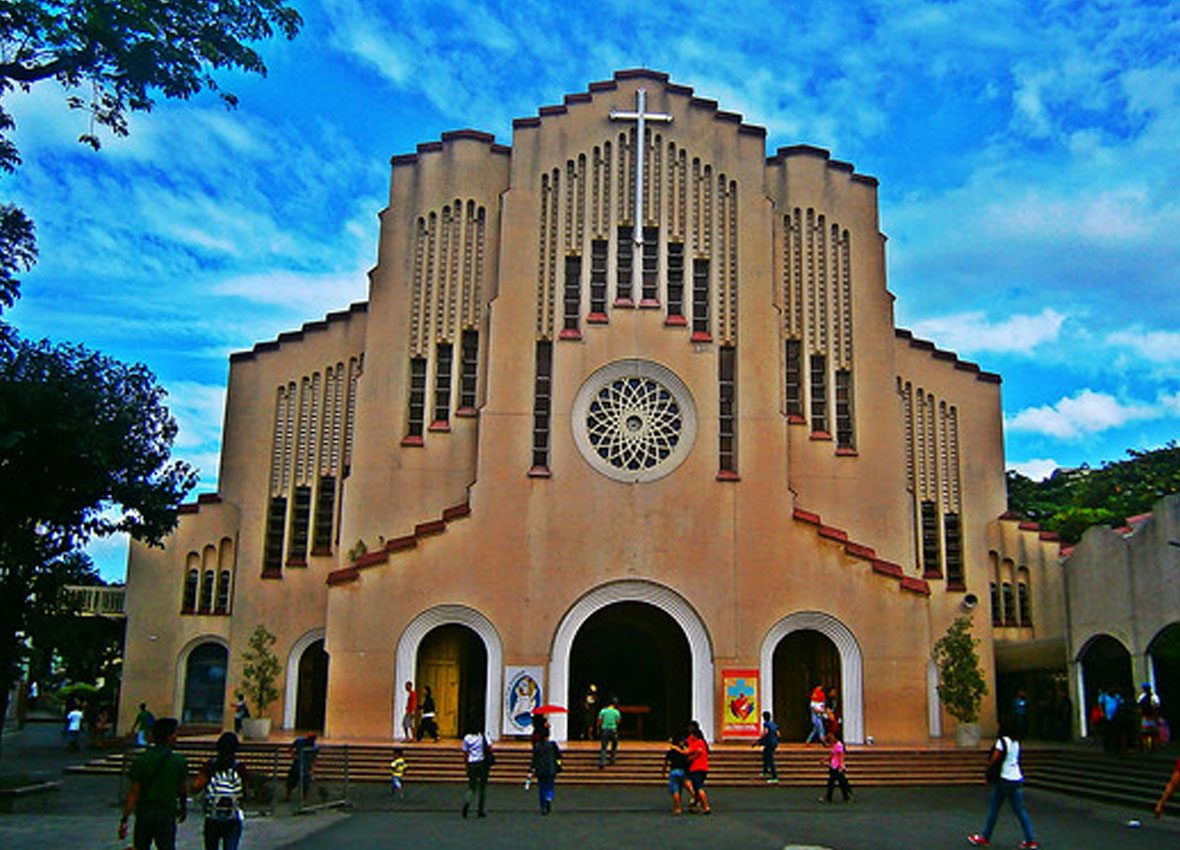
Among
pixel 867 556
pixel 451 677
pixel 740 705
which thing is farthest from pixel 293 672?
pixel 867 556

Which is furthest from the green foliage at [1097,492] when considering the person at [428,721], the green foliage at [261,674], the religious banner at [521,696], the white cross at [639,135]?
the green foliage at [261,674]

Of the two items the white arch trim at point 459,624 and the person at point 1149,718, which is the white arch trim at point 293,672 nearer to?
the white arch trim at point 459,624

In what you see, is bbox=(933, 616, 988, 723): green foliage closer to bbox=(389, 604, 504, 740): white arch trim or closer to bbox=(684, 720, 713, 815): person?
bbox=(684, 720, 713, 815): person

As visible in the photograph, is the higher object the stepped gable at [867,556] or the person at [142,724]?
the stepped gable at [867,556]

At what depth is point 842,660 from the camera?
2730 centimetres

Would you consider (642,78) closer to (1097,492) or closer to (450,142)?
(450,142)

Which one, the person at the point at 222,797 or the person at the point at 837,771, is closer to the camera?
the person at the point at 222,797

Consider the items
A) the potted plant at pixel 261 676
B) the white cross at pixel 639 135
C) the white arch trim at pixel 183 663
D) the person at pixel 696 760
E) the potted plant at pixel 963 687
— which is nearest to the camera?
the person at pixel 696 760

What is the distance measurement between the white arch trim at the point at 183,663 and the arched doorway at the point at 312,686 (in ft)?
9.04

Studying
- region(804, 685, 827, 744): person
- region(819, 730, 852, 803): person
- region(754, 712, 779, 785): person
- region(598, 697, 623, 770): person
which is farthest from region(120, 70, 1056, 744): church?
region(819, 730, 852, 803): person

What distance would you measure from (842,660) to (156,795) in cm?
2023

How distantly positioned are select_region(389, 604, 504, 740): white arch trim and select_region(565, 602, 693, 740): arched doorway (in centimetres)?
339

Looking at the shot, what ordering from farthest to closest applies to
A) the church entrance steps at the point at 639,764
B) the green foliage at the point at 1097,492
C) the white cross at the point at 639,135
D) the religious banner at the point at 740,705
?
the green foliage at the point at 1097,492
the white cross at the point at 639,135
the religious banner at the point at 740,705
the church entrance steps at the point at 639,764

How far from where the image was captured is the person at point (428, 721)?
2564 centimetres
